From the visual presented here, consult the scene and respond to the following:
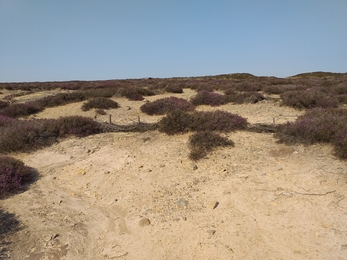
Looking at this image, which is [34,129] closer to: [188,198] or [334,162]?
[188,198]

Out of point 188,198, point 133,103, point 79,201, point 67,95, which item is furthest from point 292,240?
point 67,95

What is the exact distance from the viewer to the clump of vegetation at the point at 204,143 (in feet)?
22.5

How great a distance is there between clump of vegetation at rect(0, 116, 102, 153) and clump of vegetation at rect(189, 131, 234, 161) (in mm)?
4284

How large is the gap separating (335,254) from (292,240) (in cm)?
54

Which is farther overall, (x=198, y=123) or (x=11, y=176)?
(x=198, y=123)

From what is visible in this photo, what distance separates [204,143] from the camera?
718 centimetres

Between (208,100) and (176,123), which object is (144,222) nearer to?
(176,123)

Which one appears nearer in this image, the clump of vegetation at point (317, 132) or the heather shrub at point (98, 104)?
the clump of vegetation at point (317, 132)

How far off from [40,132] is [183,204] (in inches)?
245

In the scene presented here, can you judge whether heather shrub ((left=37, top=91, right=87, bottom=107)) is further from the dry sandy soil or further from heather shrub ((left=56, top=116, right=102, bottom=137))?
the dry sandy soil

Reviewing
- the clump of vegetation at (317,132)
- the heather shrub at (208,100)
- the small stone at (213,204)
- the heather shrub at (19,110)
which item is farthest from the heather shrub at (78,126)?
the heather shrub at (208,100)

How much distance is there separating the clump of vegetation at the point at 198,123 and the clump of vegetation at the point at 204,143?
95cm

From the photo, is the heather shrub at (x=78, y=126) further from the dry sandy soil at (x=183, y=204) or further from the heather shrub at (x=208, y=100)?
the heather shrub at (x=208, y=100)

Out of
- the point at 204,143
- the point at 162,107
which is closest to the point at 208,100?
the point at 162,107
